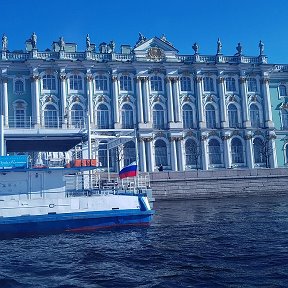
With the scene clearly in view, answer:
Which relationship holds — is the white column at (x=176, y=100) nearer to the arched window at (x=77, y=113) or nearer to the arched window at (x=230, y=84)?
the arched window at (x=230, y=84)

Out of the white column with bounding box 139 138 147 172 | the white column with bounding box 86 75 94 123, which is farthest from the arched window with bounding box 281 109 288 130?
the white column with bounding box 86 75 94 123

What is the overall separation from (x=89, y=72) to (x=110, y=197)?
29346 millimetres

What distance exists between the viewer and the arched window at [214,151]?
1967 inches

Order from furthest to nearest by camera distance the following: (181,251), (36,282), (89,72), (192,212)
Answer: (89,72)
(192,212)
(181,251)
(36,282)

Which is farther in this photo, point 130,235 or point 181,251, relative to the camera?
point 130,235

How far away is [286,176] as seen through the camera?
43781 mm

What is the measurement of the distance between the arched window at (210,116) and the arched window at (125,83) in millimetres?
10466

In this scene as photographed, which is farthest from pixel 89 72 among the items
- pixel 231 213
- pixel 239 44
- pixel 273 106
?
pixel 231 213

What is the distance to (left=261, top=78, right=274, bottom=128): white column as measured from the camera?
5156cm

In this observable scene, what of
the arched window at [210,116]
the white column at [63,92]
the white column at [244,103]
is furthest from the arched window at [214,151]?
the white column at [63,92]

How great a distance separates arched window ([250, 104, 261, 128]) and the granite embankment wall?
9483mm

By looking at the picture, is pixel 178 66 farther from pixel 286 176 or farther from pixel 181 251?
pixel 181 251

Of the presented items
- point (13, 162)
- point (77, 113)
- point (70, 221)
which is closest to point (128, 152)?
point (77, 113)

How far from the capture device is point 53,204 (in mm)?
20125
